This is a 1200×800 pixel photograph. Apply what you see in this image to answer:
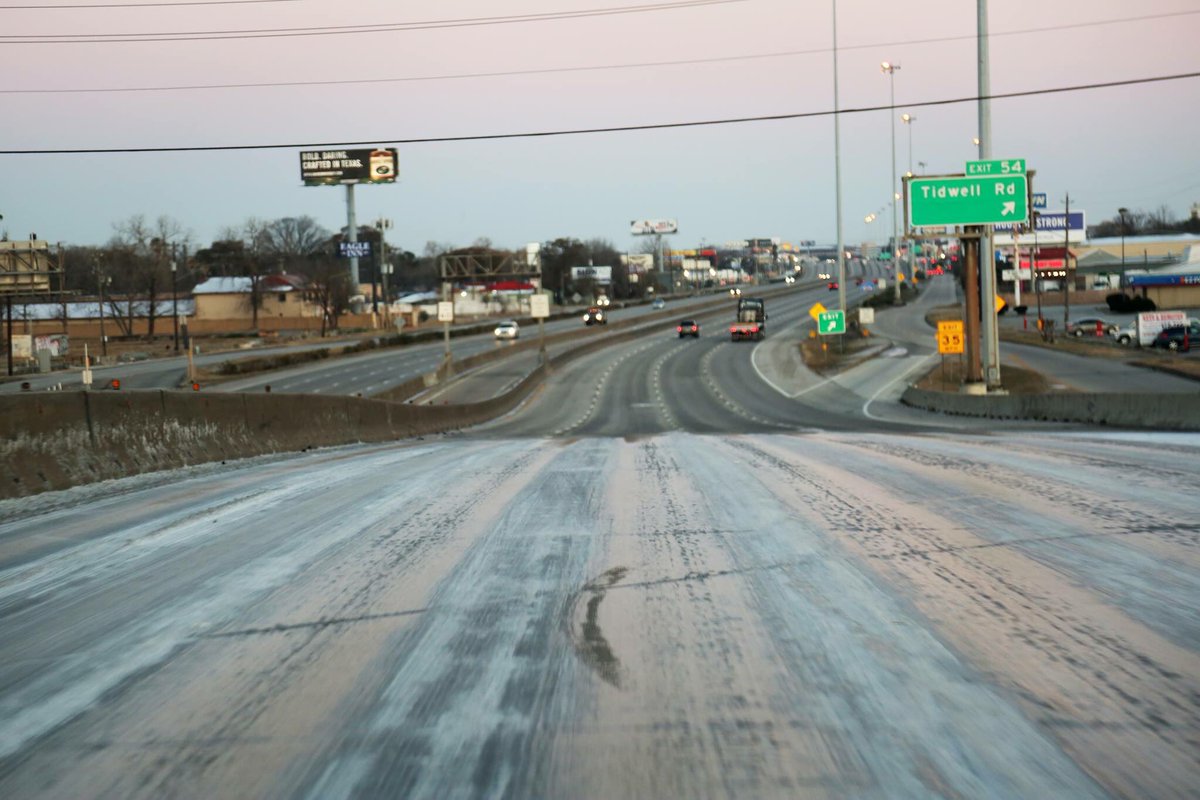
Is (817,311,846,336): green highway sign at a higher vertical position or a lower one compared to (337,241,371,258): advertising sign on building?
lower

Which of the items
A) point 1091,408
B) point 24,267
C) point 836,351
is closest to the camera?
point 24,267

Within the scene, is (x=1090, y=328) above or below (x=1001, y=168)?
below

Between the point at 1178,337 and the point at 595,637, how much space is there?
234 ft

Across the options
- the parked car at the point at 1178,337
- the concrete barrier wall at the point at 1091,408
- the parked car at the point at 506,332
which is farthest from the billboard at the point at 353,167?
the concrete barrier wall at the point at 1091,408

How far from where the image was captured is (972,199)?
40.2 metres

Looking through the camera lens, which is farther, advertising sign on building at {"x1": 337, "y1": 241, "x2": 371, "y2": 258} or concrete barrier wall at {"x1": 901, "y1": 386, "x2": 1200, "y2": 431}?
advertising sign on building at {"x1": 337, "y1": 241, "x2": 371, "y2": 258}

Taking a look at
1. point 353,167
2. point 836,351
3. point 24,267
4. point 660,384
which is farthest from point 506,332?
point 353,167

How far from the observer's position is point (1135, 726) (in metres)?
4.48

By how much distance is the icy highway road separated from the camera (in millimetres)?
4203

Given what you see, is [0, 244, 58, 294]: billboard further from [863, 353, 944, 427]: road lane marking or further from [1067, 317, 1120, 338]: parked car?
[1067, 317, 1120, 338]: parked car

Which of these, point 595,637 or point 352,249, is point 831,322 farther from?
point 352,249

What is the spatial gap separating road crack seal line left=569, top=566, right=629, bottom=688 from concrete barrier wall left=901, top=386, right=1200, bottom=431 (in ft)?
75.3

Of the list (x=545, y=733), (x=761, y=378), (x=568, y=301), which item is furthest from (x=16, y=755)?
(x=568, y=301)

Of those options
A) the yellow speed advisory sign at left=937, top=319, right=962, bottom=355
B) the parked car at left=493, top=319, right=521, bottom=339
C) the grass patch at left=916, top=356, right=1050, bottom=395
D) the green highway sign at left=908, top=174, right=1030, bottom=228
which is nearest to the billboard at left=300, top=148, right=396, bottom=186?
the parked car at left=493, top=319, right=521, bottom=339
